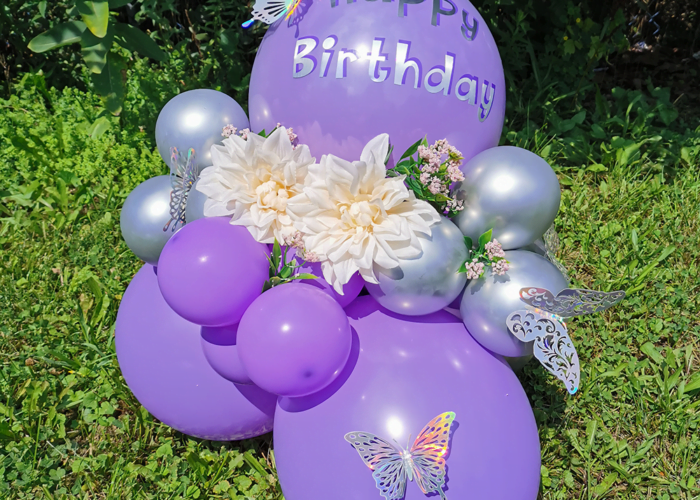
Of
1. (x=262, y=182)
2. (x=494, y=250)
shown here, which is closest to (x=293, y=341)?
(x=262, y=182)

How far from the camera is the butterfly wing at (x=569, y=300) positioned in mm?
1468

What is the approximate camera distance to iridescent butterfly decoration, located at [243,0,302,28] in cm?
177

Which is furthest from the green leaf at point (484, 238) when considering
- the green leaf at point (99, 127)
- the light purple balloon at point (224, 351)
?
the green leaf at point (99, 127)

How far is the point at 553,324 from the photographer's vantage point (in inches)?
59.1

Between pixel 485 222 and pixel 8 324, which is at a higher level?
pixel 485 222

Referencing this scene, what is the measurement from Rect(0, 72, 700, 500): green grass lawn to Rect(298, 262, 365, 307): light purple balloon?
0.86 meters

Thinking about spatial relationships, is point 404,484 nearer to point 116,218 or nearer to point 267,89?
point 267,89

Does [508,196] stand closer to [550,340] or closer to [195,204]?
[550,340]

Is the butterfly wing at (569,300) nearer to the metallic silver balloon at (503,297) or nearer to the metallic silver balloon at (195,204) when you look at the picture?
the metallic silver balloon at (503,297)

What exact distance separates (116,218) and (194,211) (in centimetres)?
134

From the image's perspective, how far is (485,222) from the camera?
1.63 metres

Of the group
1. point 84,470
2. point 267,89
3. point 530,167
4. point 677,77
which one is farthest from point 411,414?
point 677,77

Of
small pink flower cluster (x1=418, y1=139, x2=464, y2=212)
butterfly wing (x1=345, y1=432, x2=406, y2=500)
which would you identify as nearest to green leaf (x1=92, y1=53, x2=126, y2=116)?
small pink flower cluster (x1=418, y1=139, x2=464, y2=212)

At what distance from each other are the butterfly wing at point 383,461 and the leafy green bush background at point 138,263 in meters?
0.82
